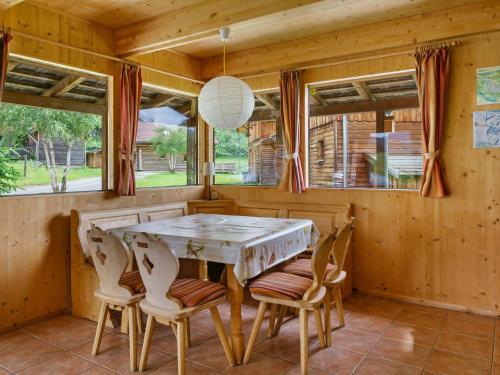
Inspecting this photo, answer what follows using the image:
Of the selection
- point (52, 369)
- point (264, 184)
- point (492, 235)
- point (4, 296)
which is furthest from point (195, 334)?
point (492, 235)

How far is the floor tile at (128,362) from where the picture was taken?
2.56 meters

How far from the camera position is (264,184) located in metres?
4.93

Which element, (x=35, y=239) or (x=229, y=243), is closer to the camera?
(x=229, y=243)

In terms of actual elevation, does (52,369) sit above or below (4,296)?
below

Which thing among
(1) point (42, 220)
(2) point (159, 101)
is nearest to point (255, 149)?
(2) point (159, 101)

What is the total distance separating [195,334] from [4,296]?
1.64 metres

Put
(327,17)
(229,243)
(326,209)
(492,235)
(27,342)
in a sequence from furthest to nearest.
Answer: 1. (326,209)
2. (327,17)
3. (492,235)
4. (27,342)
5. (229,243)

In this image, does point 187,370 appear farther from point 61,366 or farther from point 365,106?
point 365,106

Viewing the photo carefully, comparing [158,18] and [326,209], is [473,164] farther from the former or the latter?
[158,18]

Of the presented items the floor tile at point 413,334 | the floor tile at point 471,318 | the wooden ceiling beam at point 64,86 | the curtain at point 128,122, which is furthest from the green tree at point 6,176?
the floor tile at point 471,318

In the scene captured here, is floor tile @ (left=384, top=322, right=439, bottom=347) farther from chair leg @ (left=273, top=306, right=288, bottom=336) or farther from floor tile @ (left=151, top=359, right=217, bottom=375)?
floor tile @ (left=151, top=359, right=217, bottom=375)

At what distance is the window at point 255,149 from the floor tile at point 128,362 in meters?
2.64

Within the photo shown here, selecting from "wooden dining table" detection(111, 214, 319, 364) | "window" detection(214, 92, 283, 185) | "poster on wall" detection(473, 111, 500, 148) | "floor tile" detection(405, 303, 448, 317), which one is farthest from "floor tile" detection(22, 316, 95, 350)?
"poster on wall" detection(473, 111, 500, 148)

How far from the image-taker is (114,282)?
8.71ft
